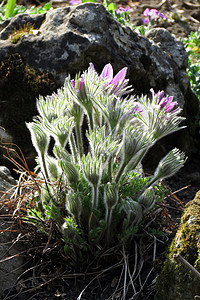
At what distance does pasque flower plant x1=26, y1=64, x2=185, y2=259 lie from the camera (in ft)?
5.99

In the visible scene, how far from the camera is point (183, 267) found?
1.69m

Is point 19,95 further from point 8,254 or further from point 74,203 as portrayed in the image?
point 74,203

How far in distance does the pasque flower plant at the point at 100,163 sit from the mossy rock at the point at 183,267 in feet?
0.72

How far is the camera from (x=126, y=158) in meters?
1.85

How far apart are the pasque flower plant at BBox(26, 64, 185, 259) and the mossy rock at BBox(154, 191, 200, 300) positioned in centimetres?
22

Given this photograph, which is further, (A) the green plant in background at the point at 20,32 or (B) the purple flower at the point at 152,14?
(B) the purple flower at the point at 152,14

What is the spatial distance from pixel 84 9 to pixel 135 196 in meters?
1.81

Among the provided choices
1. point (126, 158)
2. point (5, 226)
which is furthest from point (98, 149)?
point (5, 226)

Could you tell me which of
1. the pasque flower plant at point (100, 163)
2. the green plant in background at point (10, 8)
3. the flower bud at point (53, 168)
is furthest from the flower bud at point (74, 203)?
the green plant in background at point (10, 8)

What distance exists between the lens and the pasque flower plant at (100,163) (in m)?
1.83

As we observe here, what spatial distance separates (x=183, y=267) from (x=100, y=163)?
556 millimetres

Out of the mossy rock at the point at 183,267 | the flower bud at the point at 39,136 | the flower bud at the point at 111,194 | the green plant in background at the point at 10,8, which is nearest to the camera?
the mossy rock at the point at 183,267

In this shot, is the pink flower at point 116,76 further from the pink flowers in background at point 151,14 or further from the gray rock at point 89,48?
the pink flowers in background at point 151,14

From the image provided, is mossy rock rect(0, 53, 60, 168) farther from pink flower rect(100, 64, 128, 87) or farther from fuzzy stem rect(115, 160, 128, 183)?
fuzzy stem rect(115, 160, 128, 183)
